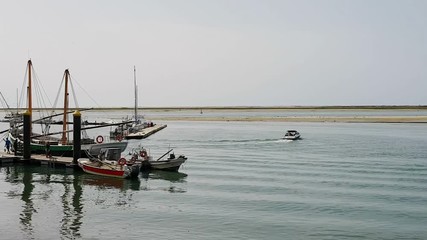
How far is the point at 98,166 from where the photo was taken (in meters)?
41.6

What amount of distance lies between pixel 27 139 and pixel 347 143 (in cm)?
4305

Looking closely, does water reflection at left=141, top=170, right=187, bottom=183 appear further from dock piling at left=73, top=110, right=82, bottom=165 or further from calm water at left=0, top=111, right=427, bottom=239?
dock piling at left=73, top=110, right=82, bottom=165

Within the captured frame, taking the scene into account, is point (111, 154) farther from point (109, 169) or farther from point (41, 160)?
point (41, 160)

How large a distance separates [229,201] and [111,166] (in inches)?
524

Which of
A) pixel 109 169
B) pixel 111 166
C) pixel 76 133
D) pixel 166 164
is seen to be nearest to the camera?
pixel 109 169

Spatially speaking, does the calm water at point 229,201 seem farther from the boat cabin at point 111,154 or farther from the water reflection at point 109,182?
the boat cabin at point 111,154

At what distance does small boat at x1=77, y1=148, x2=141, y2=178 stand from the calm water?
0.80 meters

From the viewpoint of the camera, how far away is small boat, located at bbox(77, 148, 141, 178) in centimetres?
3975

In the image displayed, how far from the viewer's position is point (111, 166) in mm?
40969

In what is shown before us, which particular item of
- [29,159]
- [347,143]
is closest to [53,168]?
[29,159]

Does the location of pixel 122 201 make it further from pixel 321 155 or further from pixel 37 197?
pixel 321 155

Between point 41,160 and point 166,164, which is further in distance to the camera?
point 41,160

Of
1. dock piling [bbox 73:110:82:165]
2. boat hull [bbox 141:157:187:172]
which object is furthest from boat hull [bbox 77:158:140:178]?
boat hull [bbox 141:157:187:172]

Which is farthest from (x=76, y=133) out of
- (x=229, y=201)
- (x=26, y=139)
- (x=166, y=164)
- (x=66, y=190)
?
(x=229, y=201)
